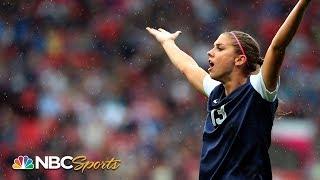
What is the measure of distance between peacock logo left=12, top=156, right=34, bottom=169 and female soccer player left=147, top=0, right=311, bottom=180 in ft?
12.1

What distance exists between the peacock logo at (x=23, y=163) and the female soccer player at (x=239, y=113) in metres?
3.69

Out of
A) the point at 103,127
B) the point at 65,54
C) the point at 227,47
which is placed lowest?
the point at 103,127

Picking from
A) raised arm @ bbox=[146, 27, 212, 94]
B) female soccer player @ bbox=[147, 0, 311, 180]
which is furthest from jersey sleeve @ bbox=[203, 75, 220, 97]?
female soccer player @ bbox=[147, 0, 311, 180]

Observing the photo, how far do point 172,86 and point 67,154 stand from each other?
3.93 feet

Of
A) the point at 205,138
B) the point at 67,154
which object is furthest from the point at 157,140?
the point at 205,138

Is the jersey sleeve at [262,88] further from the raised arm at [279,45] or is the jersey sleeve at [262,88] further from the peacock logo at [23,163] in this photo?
the peacock logo at [23,163]

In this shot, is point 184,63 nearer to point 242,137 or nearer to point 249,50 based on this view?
point 249,50

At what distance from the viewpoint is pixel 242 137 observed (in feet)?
9.72

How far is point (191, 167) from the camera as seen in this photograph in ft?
21.4

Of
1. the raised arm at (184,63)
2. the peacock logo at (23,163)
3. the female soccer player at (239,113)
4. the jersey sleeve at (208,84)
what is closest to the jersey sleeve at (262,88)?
the female soccer player at (239,113)

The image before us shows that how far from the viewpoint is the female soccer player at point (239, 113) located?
294 centimetres

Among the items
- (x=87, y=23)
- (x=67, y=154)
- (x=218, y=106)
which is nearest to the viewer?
(x=218, y=106)

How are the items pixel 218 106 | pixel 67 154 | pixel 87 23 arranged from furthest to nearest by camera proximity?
pixel 87 23 < pixel 67 154 < pixel 218 106

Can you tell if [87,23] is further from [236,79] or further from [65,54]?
[236,79]
